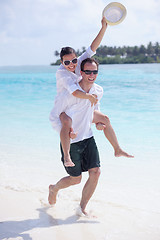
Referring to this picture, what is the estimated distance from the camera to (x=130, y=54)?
7406 cm

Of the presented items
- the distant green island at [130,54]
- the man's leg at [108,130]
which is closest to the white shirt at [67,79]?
the man's leg at [108,130]

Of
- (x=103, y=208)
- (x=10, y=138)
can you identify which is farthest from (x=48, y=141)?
(x=103, y=208)

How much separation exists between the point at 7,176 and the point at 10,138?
231 centimetres

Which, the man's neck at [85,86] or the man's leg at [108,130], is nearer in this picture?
the man's neck at [85,86]

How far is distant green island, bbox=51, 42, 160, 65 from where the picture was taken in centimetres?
6738

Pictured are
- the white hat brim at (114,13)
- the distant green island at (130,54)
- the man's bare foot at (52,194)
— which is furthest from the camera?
the distant green island at (130,54)

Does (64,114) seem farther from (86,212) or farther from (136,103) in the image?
(136,103)

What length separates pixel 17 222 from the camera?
3221mm

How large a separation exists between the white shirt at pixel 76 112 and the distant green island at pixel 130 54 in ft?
205

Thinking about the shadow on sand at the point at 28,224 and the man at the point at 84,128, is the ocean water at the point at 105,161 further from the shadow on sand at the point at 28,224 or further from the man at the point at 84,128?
the man at the point at 84,128

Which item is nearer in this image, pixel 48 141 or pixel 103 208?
pixel 103 208

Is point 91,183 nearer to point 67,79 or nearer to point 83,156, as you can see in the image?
point 83,156

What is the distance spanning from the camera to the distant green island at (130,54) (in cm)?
6738

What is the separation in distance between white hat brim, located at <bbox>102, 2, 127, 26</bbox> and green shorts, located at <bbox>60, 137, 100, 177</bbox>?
1208 millimetres
